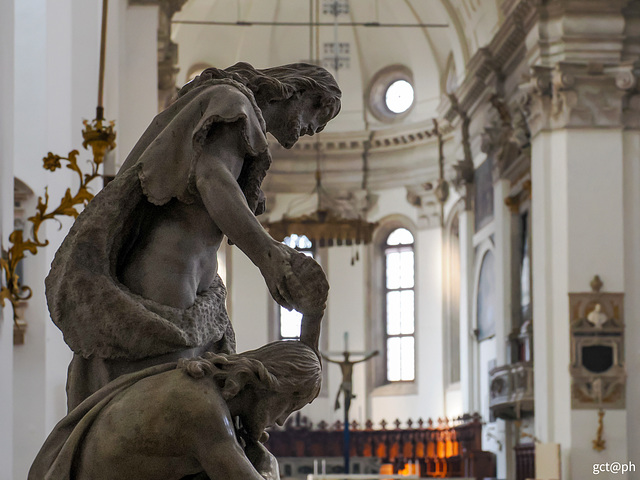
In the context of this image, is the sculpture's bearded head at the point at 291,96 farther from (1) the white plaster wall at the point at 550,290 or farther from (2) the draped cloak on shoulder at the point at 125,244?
(1) the white plaster wall at the point at 550,290

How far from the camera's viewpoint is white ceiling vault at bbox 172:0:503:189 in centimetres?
2786

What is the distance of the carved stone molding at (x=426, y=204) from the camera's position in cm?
2761

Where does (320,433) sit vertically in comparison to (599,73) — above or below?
below

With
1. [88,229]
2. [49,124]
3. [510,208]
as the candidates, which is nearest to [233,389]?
[88,229]

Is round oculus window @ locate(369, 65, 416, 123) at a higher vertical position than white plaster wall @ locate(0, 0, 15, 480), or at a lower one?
higher

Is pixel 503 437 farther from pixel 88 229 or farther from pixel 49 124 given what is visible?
pixel 88 229

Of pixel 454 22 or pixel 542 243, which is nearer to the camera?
pixel 542 243

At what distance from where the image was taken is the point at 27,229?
31.2 feet

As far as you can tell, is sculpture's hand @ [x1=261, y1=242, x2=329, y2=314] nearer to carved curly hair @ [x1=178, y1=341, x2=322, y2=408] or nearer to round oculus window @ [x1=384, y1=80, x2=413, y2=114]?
carved curly hair @ [x1=178, y1=341, x2=322, y2=408]

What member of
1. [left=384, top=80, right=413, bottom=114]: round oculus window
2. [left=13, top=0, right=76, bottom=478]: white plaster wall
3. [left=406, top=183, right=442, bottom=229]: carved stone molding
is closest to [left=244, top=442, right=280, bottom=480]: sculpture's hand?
[left=13, top=0, right=76, bottom=478]: white plaster wall

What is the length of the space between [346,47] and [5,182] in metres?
22.4

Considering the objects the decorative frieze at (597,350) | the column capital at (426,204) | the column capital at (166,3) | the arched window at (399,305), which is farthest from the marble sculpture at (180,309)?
the arched window at (399,305)

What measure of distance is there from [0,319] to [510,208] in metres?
16.1

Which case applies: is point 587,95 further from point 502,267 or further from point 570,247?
point 502,267
